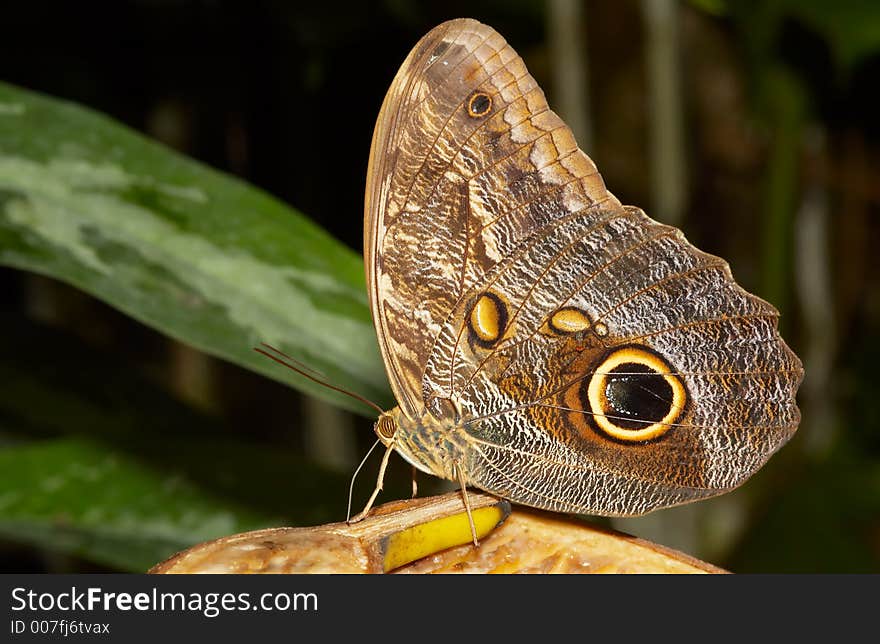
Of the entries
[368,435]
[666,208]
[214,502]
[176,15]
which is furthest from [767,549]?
[176,15]

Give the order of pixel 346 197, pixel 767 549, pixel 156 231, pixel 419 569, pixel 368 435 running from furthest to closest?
1. pixel 368 435
2. pixel 346 197
3. pixel 767 549
4. pixel 156 231
5. pixel 419 569

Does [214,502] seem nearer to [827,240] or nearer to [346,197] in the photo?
[346,197]

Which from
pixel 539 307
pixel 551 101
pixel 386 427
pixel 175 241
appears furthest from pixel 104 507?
pixel 551 101

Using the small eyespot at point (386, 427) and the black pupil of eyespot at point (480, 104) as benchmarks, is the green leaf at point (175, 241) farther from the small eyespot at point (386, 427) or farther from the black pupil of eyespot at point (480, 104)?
the black pupil of eyespot at point (480, 104)

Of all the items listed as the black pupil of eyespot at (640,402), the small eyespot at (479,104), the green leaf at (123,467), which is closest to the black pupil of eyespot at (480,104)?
the small eyespot at (479,104)

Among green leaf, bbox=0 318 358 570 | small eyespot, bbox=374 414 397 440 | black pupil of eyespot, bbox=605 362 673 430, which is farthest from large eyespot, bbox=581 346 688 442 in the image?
green leaf, bbox=0 318 358 570

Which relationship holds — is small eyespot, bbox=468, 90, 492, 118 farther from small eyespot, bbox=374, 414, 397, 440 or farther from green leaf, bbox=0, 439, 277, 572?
green leaf, bbox=0, 439, 277, 572
